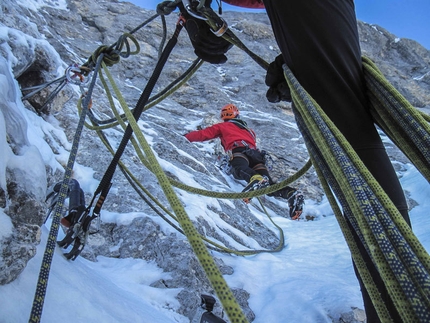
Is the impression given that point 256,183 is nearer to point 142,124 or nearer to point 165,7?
point 142,124

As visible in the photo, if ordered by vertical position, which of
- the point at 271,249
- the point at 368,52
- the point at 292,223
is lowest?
A: the point at 292,223

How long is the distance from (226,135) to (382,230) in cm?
559

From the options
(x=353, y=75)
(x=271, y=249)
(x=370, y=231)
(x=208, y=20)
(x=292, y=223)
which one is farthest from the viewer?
(x=292, y=223)

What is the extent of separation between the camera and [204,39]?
168cm

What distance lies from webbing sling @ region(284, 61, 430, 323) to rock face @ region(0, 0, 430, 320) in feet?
3.24

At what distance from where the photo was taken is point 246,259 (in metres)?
2.76

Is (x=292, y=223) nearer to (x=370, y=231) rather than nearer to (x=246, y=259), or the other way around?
(x=246, y=259)

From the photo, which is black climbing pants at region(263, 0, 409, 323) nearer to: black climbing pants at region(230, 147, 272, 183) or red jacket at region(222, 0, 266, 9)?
red jacket at region(222, 0, 266, 9)

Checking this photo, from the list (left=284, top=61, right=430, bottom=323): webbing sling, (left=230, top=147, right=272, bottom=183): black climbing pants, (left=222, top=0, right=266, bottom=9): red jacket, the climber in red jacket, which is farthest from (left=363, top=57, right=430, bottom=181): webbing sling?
(left=230, top=147, right=272, bottom=183): black climbing pants

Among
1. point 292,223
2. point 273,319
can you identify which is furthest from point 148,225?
point 292,223

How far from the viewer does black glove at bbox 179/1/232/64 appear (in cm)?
165

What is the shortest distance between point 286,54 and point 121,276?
153 centimetres

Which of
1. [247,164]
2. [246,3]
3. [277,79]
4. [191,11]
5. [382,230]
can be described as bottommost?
[247,164]

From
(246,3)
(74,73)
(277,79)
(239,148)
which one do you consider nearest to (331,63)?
(277,79)
